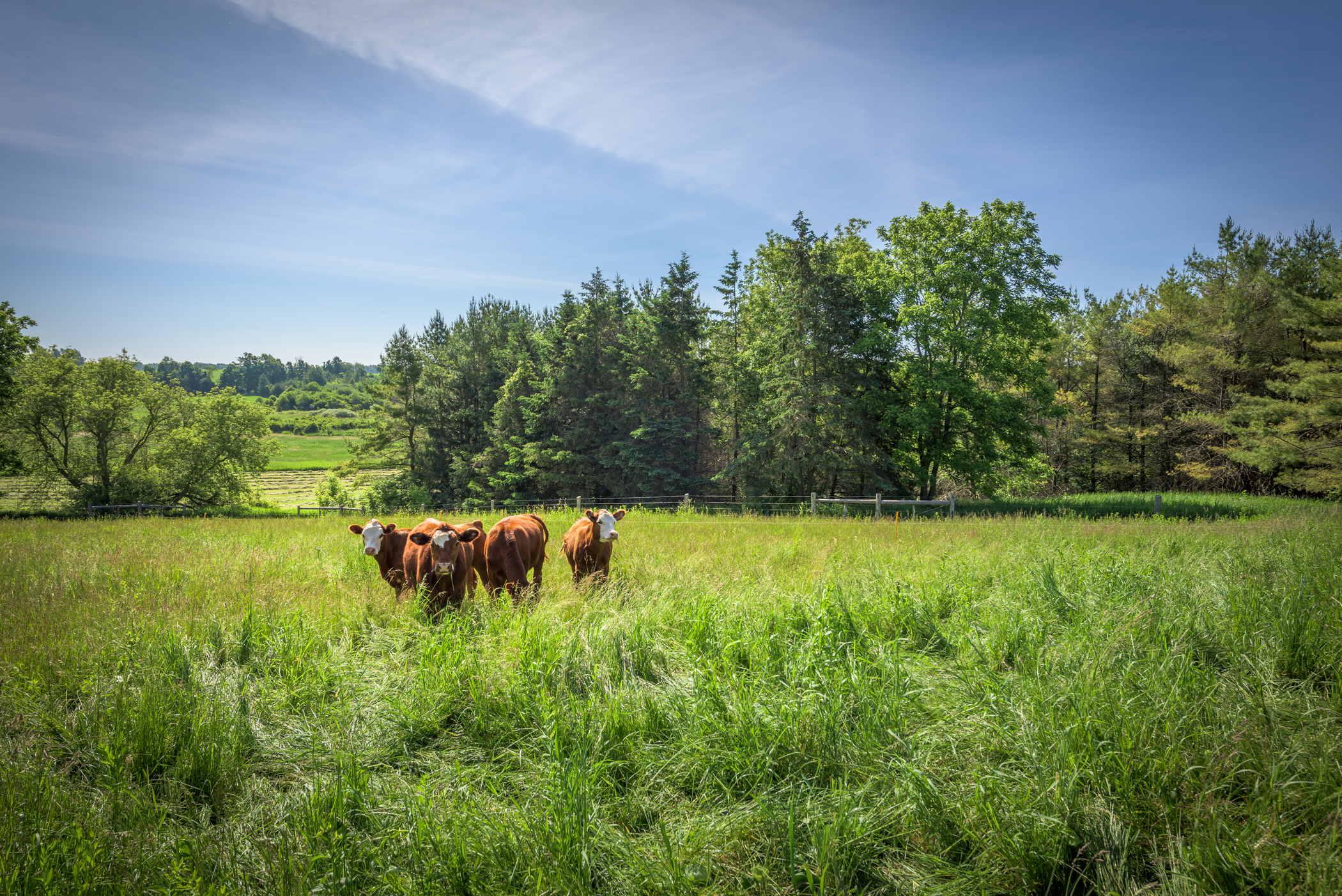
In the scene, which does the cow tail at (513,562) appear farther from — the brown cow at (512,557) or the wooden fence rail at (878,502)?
the wooden fence rail at (878,502)

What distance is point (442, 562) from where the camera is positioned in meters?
6.60

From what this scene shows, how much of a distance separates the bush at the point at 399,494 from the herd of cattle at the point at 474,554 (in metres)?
32.7

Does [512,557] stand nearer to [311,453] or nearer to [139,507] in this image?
[139,507]

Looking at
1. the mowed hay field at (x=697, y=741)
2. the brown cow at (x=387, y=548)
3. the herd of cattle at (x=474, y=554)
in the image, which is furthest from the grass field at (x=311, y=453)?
the mowed hay field at (x=697, y=741)

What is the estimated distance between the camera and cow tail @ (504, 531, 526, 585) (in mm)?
7117

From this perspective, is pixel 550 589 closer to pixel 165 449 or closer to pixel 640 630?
pixel 640 630

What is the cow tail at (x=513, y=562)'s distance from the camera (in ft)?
23.4

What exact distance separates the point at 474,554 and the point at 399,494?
35.3 metres

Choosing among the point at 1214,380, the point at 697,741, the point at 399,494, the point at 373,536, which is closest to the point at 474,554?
the point at 373,536

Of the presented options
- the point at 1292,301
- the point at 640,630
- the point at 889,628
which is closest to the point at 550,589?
the point at 640,630

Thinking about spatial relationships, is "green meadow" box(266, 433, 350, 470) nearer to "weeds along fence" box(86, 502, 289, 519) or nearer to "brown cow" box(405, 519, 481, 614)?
"weeds along fence" box(86, 502, 289, 519)

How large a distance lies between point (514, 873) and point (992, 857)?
2.31 meters

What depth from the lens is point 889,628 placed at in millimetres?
5469

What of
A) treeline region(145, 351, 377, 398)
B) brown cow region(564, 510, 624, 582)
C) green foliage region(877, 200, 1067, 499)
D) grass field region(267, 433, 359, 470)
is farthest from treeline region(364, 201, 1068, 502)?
treeline region(145, 351, 377, 398)
